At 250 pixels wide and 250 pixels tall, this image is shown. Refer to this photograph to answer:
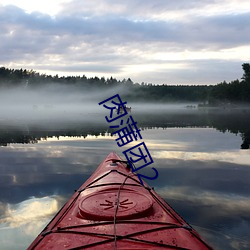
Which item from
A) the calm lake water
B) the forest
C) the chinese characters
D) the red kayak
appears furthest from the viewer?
the forest

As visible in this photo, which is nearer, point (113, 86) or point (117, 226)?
point (117, 226)

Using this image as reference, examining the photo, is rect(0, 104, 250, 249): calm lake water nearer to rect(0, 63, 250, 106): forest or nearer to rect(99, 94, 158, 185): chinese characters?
rect(99, 94, 158, 185): chinese characters

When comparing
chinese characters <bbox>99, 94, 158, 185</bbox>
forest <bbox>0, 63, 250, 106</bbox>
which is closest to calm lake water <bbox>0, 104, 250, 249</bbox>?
chinese characters <bbox>99, 94, 158, 185</bbox>

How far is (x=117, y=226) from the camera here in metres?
4.77

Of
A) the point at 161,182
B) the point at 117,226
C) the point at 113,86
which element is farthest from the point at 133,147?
the point at 113,86

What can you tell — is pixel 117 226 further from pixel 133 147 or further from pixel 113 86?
pixel 113 86

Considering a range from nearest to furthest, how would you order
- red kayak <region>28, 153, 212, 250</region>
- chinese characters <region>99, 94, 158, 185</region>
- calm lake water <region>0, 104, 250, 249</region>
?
red kayak <region>28, 153, 212, 250</region>, calm lake water <region>0, 104, 250, 249</region>, chinese characters <region>99, 94, 158, 185</region>

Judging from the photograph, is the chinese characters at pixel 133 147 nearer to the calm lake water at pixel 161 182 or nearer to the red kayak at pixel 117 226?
the calm lake water at pixel 161 182

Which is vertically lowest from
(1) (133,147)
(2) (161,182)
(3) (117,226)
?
(2) (161,182)

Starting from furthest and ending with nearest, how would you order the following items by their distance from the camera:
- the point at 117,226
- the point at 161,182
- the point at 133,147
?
the point at 133,147 → the point at 161,182 → the point at 117,226

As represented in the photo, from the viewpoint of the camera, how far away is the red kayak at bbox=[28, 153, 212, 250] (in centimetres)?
432

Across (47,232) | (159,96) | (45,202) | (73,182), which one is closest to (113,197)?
(47,232)

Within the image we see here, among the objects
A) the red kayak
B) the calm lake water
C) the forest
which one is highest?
the forest

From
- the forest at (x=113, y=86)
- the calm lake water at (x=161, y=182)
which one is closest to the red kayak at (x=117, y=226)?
the calm lake water at (x=161, y=182)
